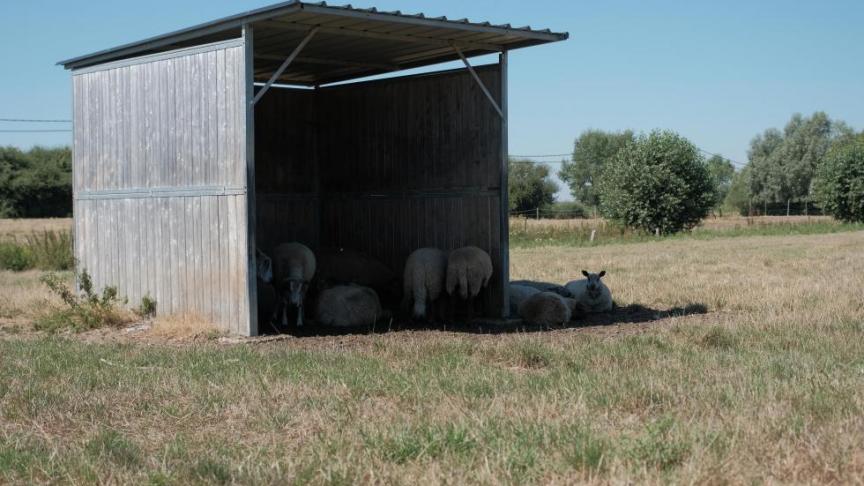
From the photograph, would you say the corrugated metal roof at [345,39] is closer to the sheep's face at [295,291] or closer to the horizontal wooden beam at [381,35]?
the horizontal wooden beam at [381,35]

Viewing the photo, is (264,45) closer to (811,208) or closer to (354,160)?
(354,160)

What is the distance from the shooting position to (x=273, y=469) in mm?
6648

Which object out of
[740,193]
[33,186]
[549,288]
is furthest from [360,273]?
[740,193]

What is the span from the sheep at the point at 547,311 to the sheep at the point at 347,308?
2435mm

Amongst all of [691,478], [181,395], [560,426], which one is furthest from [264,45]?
[691,478]

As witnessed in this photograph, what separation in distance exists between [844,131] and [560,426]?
108 m

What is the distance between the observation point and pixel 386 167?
19.5 m

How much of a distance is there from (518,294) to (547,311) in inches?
74.5

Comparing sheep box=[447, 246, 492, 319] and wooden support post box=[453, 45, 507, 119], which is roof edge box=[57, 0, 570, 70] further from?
sheep box=[447, 246, 492, 319]

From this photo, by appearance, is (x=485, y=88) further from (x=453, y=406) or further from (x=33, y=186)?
(x=33, y=186)

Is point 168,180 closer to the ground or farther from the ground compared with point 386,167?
closer to the ground

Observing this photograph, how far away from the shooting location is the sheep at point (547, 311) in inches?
641

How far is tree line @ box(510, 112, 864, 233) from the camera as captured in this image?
6109cm

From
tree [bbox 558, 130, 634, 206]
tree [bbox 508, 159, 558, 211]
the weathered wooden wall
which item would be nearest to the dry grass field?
the weathered wooden wall
